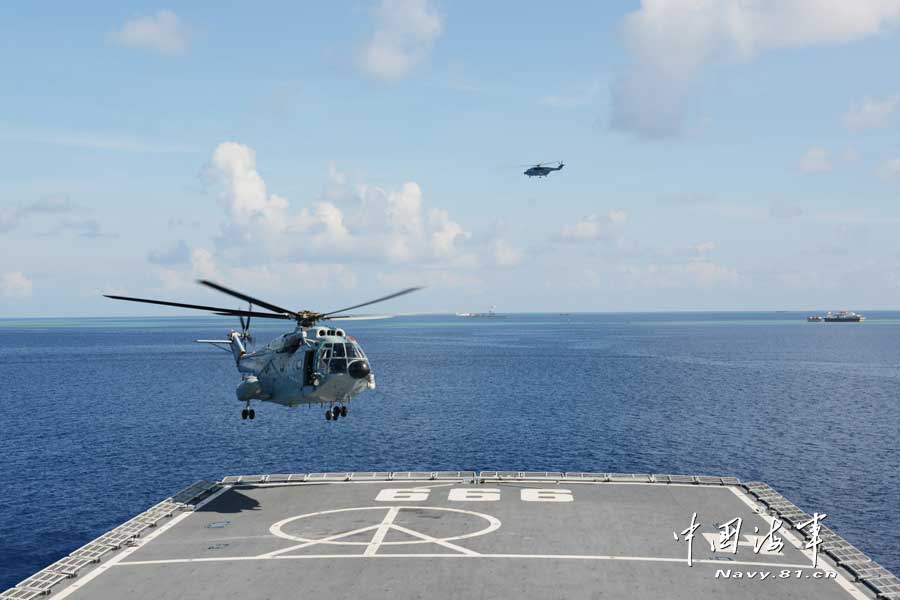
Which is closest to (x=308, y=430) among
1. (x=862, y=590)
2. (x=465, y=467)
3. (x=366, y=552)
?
(x=465, y=467)

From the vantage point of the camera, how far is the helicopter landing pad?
34.2 meters

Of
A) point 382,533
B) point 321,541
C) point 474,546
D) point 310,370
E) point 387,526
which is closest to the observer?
point 310,370

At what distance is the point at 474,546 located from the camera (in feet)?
132

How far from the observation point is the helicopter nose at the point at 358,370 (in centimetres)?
3700

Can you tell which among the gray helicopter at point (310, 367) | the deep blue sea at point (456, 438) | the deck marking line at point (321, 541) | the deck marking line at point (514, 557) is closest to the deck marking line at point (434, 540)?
the deck marking line at point (514, 557)

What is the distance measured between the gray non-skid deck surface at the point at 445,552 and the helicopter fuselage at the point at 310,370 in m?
8.52

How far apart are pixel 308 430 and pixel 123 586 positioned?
210 feet

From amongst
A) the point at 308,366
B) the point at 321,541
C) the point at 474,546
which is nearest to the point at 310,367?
the point at 308,366

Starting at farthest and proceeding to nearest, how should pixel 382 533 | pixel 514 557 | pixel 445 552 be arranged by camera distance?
1. pixel 382 533
2. pixel 445 552
3. pixel 514 557

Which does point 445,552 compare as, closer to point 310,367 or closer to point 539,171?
point 310,367

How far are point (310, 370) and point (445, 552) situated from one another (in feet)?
40.1

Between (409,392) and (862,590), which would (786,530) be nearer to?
(862,590)

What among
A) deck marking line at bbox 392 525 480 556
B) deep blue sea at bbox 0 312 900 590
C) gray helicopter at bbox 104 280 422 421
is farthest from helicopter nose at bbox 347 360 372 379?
deep blue sea at bbox 0 312 900 590

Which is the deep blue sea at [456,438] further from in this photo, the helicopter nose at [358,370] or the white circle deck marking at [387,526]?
the helicopter nose at [358,370]
